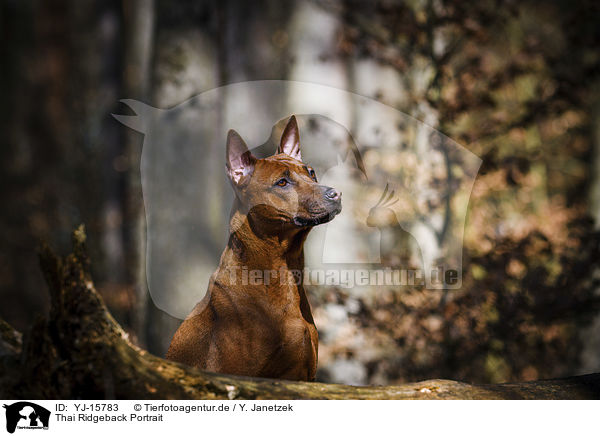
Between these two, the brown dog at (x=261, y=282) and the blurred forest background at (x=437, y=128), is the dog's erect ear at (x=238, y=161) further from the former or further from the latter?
the blurred forest background at (x=437, y=128)

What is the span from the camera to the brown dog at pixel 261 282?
1241mm

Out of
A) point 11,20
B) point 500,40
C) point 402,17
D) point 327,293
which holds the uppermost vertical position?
point 11,20

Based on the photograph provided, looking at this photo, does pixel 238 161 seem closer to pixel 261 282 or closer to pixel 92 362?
pixel 261 282

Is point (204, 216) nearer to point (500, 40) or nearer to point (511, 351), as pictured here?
point (511, 351)

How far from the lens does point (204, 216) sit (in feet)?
5.29

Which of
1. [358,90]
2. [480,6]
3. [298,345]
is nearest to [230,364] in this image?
[298,345]

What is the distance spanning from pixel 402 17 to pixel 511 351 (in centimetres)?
199
